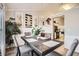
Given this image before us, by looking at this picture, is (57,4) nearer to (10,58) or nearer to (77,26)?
(77,26)

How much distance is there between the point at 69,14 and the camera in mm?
1592

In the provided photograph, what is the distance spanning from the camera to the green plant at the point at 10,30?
1.59 m

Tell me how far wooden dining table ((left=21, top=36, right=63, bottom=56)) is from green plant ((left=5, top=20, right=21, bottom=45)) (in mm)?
126

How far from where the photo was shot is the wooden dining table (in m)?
1.62

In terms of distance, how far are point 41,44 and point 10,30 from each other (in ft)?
1.42

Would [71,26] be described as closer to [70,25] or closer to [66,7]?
[70,25]

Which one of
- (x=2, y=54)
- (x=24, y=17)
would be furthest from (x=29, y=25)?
(x=2, y=54)

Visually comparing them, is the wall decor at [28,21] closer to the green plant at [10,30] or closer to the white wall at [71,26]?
the green plant at [10,30]

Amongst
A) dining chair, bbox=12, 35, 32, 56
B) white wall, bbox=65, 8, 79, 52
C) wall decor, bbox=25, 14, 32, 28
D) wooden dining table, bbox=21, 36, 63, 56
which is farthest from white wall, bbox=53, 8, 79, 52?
dining chair, bbox=12, 35, 32, 56

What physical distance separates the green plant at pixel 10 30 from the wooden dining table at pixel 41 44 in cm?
13

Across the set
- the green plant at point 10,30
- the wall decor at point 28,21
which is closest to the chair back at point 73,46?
the wall decor at point 28,21

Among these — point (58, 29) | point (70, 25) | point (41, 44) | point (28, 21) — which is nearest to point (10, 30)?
point (28, 21)

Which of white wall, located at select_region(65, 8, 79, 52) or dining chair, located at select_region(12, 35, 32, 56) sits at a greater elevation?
white wall, located at select_region(65, 8, 79, 52)

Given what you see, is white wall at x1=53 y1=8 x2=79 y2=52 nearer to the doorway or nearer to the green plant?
the doorway
